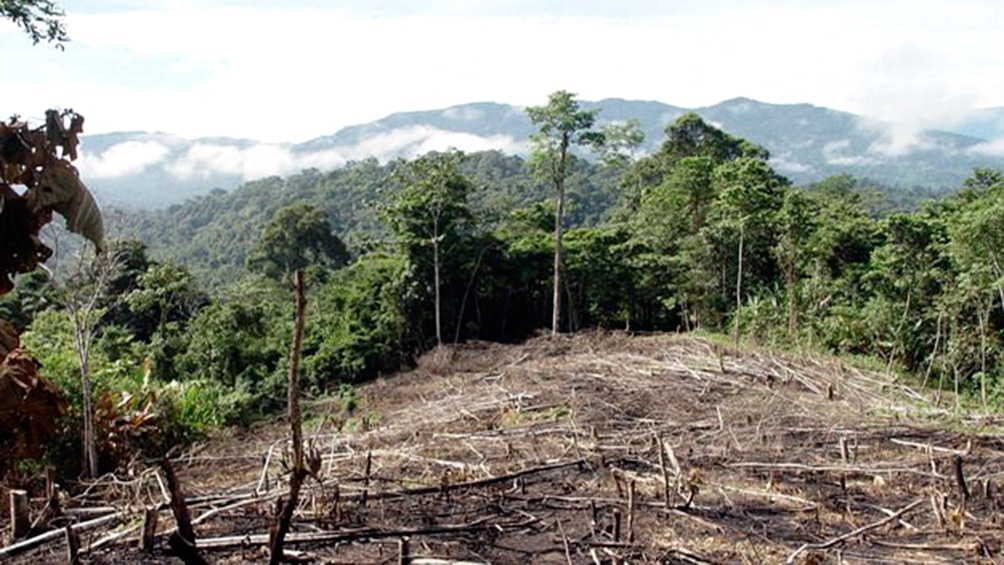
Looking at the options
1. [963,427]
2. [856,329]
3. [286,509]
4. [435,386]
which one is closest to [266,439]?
[435,386]

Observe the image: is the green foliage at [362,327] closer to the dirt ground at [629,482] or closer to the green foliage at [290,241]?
the dirt ground at [629,482]

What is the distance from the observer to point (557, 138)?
60.2ft

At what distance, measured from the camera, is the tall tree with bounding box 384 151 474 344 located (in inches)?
715

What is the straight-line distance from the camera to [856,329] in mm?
14133

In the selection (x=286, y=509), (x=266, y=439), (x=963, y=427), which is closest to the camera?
(x=286, y=509)

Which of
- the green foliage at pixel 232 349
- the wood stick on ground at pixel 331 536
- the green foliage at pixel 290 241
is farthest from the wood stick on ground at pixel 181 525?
the green foliage at pixel 290 241

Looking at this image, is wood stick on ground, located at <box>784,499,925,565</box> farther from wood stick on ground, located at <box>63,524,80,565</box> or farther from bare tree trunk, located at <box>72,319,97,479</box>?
bare tree trunk, located at <box>72,319,97,479</box>

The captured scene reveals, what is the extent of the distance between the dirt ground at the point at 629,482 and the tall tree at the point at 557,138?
7584 millimetres

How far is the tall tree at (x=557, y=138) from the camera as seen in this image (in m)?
17.8

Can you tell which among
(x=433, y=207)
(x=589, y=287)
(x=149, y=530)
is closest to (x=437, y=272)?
(x=433, y=207)

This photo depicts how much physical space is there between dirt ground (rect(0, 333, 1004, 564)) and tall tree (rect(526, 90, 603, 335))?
7584mm

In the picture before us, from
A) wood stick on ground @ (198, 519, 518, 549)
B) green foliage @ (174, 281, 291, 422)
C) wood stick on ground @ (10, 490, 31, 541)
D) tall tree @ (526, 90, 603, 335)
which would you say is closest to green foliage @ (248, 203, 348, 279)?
green foliage @ (174, 281, 291, 422)

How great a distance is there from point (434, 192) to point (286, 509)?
15254 millimetres

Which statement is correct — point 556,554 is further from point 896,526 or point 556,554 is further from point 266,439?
point 266,439
